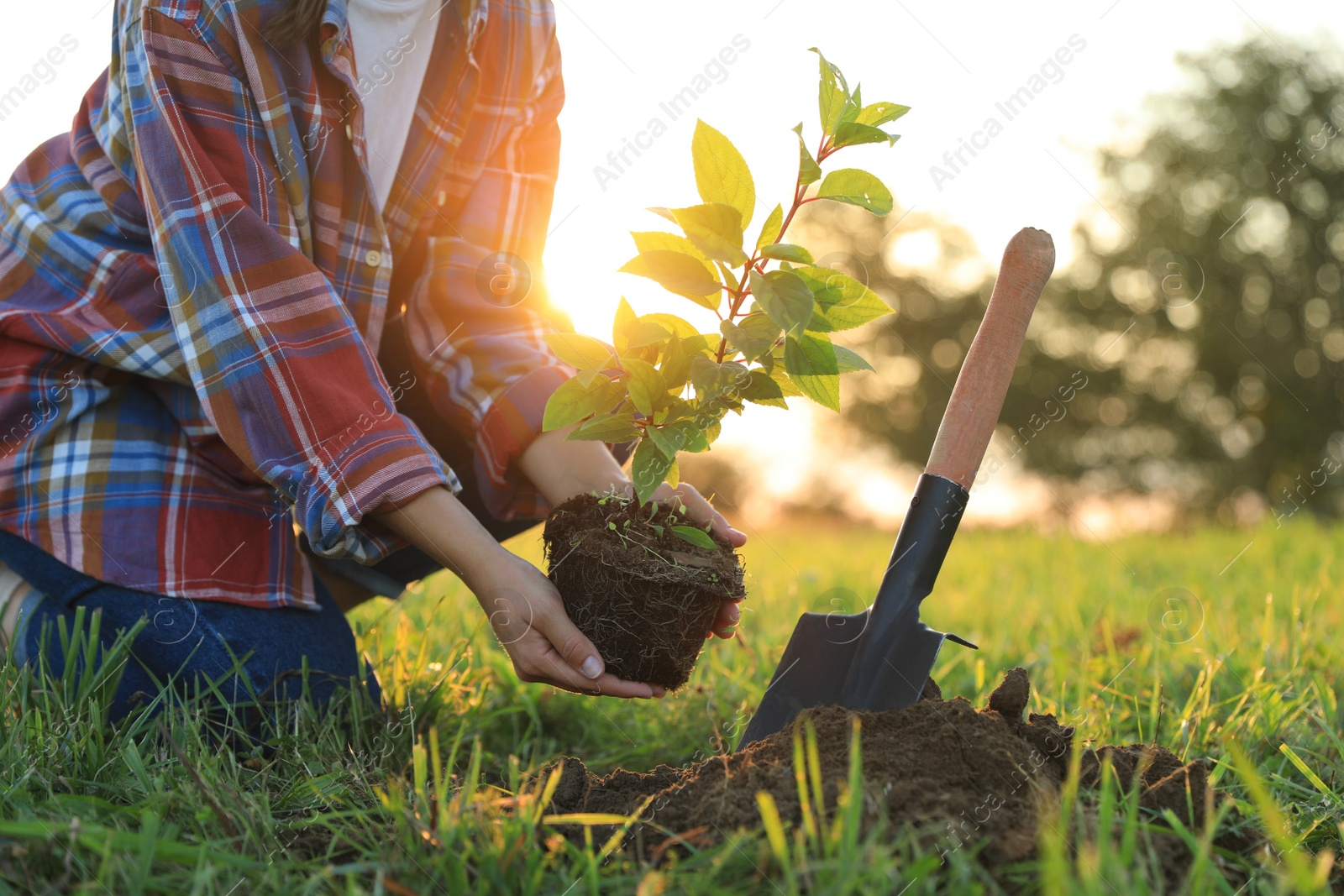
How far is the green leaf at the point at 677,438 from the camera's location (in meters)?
1.45

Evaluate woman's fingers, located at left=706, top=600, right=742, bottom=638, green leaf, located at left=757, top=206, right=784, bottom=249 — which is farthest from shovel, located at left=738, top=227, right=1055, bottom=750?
green leaf, located at left=757, top=206, right=784, bottom=249

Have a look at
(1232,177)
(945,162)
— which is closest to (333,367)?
(945,162)

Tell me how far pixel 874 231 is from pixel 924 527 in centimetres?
1738

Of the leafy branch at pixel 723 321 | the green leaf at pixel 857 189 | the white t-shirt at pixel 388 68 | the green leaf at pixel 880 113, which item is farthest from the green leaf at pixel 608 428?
the white t-shirt at pixel 388 68

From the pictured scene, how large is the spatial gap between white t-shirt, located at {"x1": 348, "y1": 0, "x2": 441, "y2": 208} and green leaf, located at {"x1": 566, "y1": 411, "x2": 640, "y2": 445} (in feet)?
3.02

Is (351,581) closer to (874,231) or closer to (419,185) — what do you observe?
(419,185)

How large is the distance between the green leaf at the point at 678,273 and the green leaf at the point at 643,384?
0.14 metres

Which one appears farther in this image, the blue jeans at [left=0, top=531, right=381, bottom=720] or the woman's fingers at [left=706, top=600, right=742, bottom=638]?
the blue jeans at [left=0, top=531, right=381, bottom=720]

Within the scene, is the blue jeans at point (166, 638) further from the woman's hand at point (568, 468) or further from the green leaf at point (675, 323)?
the green leaf at point (675, 323)

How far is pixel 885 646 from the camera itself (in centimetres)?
161

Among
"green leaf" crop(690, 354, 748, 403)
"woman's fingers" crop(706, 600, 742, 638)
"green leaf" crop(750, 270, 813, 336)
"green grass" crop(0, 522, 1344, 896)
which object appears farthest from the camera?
"woman's fingers" crop(706, 600, 742, 638)

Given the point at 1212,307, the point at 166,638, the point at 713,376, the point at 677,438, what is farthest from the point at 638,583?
the point at 1212,307

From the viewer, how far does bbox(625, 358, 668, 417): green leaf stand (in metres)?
1.49

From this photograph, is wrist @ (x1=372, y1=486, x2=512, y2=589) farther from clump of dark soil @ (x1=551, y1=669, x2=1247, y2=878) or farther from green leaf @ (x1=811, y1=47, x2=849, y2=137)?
green leaf @ (x1=811, y1=47, x2=849, y2=137)
